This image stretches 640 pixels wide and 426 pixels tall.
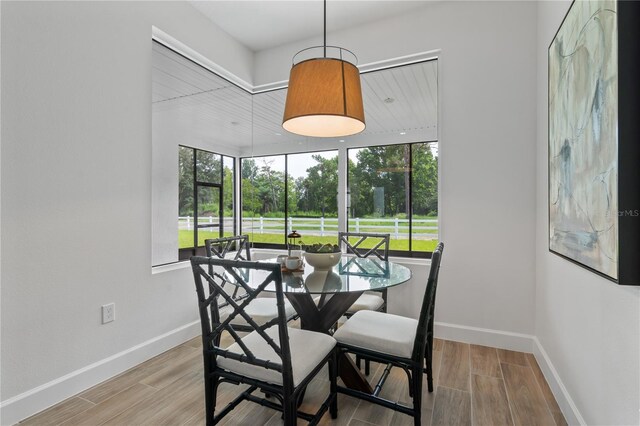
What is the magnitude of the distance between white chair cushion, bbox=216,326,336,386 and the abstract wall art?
1233 mm

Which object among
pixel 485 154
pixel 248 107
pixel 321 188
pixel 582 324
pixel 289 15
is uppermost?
pixel 289 15

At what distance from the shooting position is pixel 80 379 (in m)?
2.04

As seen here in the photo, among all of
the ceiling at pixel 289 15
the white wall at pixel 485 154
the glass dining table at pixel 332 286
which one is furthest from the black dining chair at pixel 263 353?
the ceiling at pixel 289 15

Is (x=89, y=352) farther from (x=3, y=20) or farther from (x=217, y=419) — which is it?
(x=3, y=20)

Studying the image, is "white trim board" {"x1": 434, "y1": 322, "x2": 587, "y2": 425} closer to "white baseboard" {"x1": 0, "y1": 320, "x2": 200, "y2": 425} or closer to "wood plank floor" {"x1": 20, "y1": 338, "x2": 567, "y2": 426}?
"wood plank floor" {"x1": 20, "y1": 338, "x2": 567, "y2": 426}

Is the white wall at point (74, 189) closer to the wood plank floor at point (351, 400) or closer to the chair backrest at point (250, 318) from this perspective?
the wood plank floor at point (351, 400)

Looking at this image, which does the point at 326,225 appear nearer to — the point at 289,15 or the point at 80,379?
the point at 289,15

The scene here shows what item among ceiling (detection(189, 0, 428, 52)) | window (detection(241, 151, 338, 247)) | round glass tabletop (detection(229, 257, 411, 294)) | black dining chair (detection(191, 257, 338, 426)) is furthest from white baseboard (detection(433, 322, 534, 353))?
ceiling (detection(189, 0, 428, 52))

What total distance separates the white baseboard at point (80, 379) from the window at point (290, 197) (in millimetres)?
1468

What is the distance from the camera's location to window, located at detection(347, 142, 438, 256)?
3082mm

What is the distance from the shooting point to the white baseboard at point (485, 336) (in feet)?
8.54

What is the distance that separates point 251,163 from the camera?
3783 millimetres

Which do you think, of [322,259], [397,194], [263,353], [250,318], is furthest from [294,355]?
[397,194]

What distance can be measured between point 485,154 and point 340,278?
1736 millimetres
